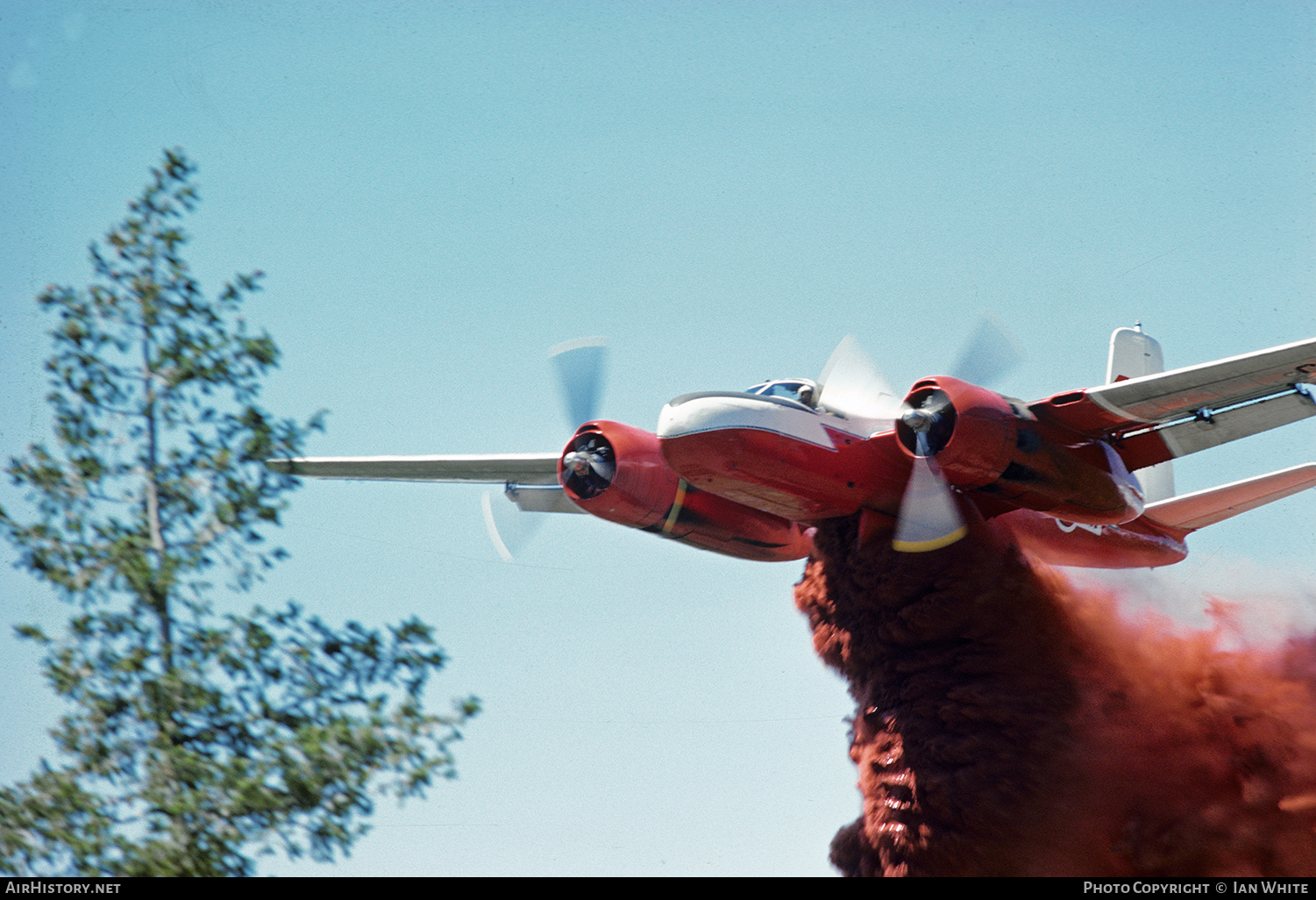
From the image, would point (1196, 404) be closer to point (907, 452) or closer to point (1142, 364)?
point (907, 452)

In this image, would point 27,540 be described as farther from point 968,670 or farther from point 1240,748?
point 1240,748

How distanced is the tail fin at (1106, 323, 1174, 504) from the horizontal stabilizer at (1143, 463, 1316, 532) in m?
1.75

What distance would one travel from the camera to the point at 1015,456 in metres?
14.6

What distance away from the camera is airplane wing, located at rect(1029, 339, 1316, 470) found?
1427cm

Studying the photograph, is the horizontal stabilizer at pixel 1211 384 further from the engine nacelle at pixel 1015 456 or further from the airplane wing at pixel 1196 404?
the engine nacelle at pixel 1015 456

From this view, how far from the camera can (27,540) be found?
36.4ft

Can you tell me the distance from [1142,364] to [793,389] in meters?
8.09

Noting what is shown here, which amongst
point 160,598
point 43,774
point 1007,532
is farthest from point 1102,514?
point 43,774

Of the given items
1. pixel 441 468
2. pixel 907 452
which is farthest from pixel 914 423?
pixel 441 468

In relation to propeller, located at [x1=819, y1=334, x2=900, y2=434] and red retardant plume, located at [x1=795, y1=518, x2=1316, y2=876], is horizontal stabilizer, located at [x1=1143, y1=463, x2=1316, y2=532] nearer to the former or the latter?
red retardant plume, located at [x1=795, y1=518, x2=1316, y2=876]

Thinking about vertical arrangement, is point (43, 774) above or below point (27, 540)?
below

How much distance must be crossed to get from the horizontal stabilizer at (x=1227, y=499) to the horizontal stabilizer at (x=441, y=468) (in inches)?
371

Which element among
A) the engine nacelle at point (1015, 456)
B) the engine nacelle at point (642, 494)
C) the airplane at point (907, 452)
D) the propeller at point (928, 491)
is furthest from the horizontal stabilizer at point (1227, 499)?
the engine nacelle at point (642, 494)
